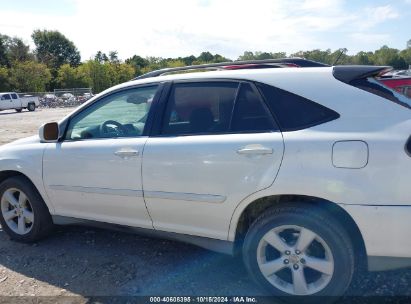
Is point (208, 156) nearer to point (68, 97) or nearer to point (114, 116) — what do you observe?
point (114, 116)

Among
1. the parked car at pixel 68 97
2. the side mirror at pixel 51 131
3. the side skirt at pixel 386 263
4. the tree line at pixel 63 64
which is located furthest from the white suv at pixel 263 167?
the parked car at pixel 68 97

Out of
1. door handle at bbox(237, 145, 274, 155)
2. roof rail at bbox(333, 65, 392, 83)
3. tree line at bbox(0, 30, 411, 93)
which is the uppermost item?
tree line at bbox(0, 30, 411, 93)

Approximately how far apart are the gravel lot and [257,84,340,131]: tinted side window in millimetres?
1347

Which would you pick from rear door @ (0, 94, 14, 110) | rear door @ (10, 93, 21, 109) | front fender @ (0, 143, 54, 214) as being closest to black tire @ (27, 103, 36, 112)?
rear door @ (10, 93, 21, 109)

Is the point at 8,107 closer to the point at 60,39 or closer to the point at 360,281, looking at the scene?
the point at 360,281

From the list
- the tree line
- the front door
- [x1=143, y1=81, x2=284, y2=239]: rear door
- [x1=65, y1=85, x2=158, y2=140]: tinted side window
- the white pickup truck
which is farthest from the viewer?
the tree line

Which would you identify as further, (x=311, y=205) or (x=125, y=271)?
(x=125, y=271)

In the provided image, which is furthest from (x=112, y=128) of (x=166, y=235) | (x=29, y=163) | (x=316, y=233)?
(x=316, y=233)

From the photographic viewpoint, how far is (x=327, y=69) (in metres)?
2.96

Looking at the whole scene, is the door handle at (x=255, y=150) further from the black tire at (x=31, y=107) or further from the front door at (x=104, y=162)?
the black tire at (x=31, y=107)

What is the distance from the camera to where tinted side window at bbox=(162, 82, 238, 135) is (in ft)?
10.3

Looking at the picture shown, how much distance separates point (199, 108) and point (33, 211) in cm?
213

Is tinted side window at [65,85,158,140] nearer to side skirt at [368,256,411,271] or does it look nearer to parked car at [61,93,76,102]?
side skirt at [368,256,411,271]

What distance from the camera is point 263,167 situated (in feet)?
9.20
